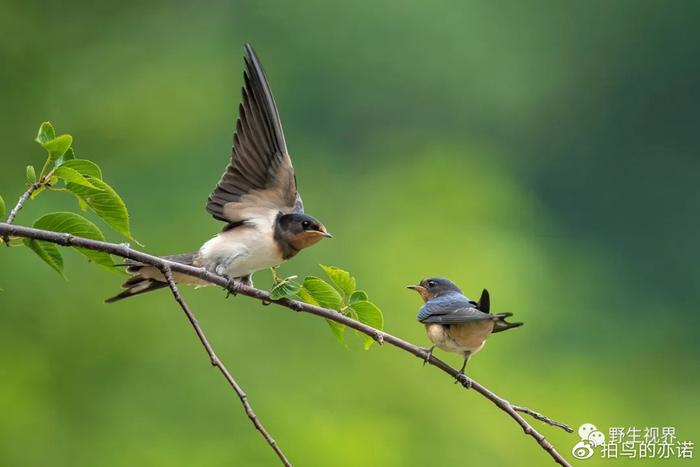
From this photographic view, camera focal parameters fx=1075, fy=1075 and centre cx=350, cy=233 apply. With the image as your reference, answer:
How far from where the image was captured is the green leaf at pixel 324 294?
6.68ft

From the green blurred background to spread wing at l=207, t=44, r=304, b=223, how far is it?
5727 mm

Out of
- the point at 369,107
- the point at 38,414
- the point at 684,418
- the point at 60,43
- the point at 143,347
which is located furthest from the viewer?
the point at 369,107

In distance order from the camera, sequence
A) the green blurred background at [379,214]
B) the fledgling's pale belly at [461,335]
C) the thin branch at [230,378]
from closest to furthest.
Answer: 1. the thin branch at [230,378]
2. the fledgling's pale belly at [461,335]
3. the green blurred background at [379,214]

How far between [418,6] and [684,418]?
27.6 feet

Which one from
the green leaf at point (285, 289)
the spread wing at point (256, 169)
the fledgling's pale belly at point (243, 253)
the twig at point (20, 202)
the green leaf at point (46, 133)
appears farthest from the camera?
the fledgling's pale belly at point (243, 253)

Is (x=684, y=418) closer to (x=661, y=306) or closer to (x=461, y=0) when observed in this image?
(x=661, y=306)

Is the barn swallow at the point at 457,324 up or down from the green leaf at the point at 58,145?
up

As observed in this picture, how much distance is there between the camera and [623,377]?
1414cm

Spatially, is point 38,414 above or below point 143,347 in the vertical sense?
below

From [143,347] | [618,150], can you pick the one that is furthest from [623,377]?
[143,347]

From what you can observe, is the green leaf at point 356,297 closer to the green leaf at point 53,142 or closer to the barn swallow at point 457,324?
the green leaf at point 53,142

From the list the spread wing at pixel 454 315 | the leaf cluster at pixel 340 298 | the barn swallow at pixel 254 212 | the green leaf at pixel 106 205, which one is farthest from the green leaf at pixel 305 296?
the spread wing at pixel 454 315

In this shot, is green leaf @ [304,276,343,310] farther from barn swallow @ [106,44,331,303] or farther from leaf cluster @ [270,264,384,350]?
barn swallow @ [106,44,331,303]

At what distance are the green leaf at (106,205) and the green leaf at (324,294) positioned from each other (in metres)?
0.37
